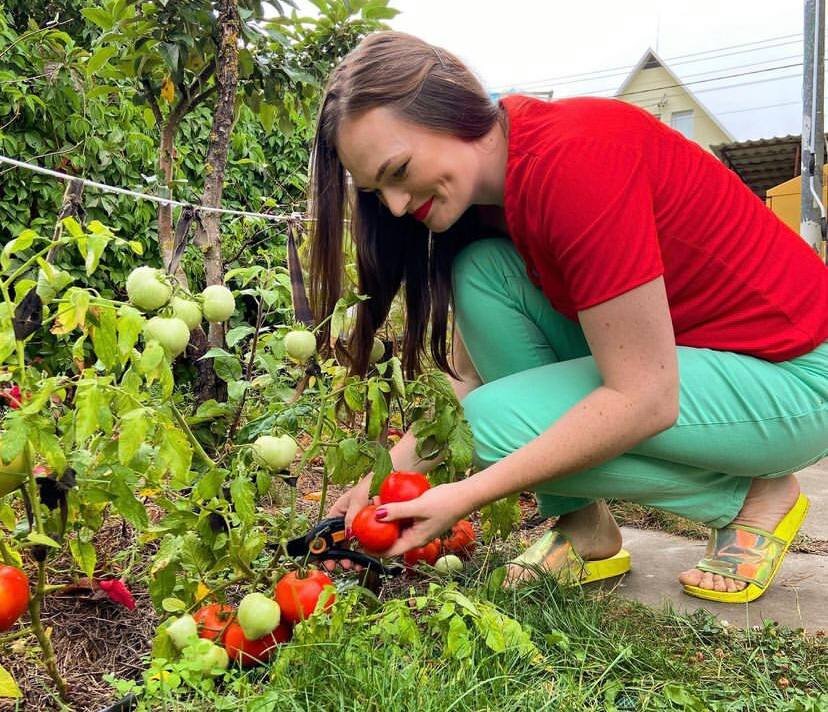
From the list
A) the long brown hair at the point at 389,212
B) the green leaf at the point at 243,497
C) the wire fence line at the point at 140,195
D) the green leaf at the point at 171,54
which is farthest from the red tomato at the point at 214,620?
the green leaf at the point at 171,54

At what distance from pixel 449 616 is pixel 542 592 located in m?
0.41

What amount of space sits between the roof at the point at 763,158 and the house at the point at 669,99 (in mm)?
14555

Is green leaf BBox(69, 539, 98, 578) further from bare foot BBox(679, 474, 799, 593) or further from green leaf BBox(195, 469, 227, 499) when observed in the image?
bare foot BBox(679, 474, 799, 593)

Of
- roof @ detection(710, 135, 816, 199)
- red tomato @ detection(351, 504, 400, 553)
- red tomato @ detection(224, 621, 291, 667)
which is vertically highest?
red tomato @ detection(351, 504, 400, 553)

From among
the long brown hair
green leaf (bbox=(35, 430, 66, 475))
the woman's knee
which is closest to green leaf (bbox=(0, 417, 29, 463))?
green leaf (bbox=(35, 430, 66, 475))

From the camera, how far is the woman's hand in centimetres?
144

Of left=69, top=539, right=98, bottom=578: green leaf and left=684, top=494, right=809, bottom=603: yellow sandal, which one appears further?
left=684, top=494, right=809, bottom=603: yellow sandal

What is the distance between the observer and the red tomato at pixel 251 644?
1.43 meters

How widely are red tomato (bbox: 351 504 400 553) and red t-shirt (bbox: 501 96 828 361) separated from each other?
0.52 meters

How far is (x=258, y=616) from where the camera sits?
136cm

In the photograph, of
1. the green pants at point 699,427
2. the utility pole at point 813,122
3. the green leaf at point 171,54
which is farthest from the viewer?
the utility pole at point 813,122

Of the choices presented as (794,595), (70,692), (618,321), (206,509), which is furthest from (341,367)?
(794,595)

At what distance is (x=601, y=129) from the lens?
150 centimetres

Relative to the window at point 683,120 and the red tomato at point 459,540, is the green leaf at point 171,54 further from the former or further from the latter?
the window at point 683,120
